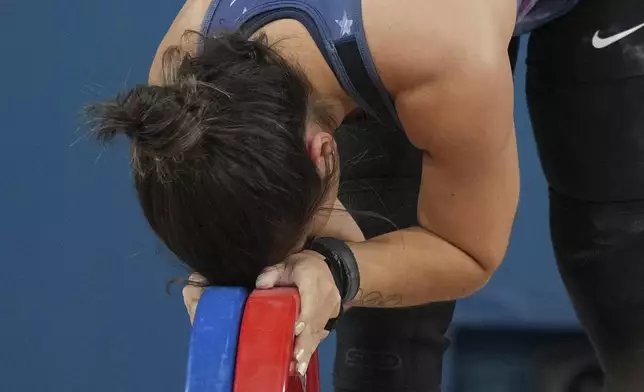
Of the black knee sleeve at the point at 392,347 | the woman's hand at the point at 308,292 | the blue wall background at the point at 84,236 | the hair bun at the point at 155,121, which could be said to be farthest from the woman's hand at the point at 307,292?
the blue wall background at the point at 84,236

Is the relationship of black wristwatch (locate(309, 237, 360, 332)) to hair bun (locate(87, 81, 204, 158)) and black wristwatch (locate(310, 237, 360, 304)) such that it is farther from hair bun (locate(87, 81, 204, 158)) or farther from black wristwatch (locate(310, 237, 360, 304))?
hair bun (locate(87, 81, 204, 158))

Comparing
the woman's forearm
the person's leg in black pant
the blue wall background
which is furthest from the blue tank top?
the blue wall background

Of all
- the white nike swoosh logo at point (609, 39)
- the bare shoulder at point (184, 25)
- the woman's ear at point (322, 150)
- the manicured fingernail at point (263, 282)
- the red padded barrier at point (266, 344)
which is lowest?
the red padded barrier at point (266, 344)

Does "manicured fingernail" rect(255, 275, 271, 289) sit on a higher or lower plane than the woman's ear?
lower

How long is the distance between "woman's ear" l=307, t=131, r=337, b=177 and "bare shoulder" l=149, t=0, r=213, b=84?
0.43 feet

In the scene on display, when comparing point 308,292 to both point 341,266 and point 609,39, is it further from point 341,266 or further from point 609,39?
point 609,39

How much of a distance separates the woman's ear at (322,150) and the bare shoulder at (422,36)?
7 centimetres

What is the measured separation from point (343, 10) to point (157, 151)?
17 cm

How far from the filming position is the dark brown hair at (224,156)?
1.80 feet

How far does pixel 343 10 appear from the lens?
0.60m

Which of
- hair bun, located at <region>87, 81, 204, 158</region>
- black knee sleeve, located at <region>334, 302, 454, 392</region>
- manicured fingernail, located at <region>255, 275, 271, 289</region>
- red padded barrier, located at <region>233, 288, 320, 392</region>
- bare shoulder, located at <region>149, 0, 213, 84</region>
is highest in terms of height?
bare shoulder, located at <region>149, 0, 213, 84</region>

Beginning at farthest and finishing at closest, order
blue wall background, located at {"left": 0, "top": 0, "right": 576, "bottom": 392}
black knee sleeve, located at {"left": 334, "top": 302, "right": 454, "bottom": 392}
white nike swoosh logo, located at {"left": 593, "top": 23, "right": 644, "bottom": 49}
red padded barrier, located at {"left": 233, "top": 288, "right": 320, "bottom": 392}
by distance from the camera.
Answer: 1. blue wall background, located at {"left": 0, "top": 0, "right": 576, "bottom": 392}
2. black knee sleeve, located at {"left": 334, "top": 302, "right": 454, "bottom": 392}
3. white nike swoosh logo, located at {"left": 593, "top": 23, "right": 644, "bottom": 49}
4. red padded barrier, located at {"left": 233, "top": 288, "right": 320, "bottom": 392}

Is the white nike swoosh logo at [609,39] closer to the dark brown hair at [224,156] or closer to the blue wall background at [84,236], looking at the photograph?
the dark brown hair at [224,156]

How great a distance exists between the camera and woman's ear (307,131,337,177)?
0.60 m
